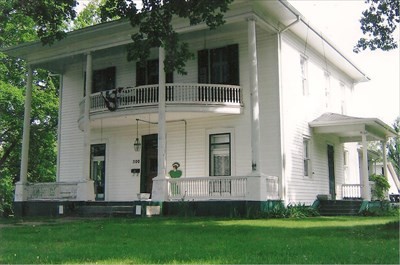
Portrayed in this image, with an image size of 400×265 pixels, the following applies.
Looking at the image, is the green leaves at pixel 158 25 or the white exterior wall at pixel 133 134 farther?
the white exterior wall at pixel 133 134

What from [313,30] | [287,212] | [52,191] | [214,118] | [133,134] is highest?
[313,30]

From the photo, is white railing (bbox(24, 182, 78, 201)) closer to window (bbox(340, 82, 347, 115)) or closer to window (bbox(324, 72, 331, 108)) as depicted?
window (bbox(324, 72, 331, 108))

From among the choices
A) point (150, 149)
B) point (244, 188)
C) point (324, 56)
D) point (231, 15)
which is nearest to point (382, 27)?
point (231, 15)

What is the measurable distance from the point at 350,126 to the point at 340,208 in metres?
3.38

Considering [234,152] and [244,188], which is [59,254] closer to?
[244,188]

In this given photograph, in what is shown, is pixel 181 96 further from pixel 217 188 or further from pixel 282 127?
pixel 282 127

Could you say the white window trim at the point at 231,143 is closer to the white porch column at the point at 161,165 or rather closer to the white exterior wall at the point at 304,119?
the white exterior wall at the point at 304,119

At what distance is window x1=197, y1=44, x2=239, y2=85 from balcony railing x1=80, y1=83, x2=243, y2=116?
0.39 meters

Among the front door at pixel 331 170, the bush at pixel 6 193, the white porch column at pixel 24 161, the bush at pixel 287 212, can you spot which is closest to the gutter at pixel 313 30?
the front door at pixel 331 170

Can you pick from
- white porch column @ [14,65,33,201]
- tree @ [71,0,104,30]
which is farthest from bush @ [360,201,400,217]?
tree @ [71,0,104,30]

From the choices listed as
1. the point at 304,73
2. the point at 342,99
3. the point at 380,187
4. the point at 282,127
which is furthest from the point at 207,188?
the point at 342,99

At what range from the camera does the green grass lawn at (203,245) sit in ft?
22.3

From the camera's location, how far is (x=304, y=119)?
2044 cm

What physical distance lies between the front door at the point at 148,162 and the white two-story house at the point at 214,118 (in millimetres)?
47
